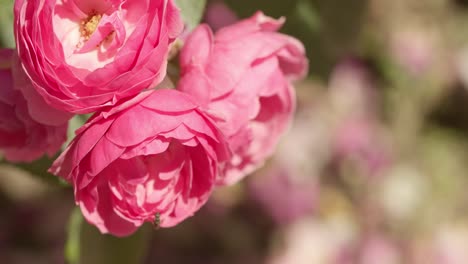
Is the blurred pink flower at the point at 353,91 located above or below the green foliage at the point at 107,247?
below

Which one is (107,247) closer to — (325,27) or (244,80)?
(244,80)

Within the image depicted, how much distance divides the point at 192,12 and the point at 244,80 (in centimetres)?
10

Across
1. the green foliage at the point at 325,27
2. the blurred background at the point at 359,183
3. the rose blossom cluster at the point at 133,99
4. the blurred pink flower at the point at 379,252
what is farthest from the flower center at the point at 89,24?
the blurred pink flower at the point at 379,252

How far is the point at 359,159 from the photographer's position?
5.59 ft

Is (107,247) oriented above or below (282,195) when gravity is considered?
above

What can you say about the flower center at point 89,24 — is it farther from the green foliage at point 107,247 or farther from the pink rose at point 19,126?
the green foliage at point 107,247

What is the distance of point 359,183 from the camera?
1.72 meters

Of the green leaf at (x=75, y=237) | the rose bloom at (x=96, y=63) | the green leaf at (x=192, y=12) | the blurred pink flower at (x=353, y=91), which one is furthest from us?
the blurred pink flower at (x=353, y=91)

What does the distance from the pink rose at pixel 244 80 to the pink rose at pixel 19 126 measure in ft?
0.34

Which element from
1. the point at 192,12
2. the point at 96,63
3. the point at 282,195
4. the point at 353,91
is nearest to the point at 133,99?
the point at 96,63

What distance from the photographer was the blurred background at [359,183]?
5.24ft

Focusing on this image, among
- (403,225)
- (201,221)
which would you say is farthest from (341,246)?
(201,221)

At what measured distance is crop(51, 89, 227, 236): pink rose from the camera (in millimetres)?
505

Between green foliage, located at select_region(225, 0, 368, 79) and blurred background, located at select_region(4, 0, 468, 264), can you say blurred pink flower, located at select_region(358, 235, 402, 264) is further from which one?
green foliage, located at select_region(225, 0, 368, 79)
